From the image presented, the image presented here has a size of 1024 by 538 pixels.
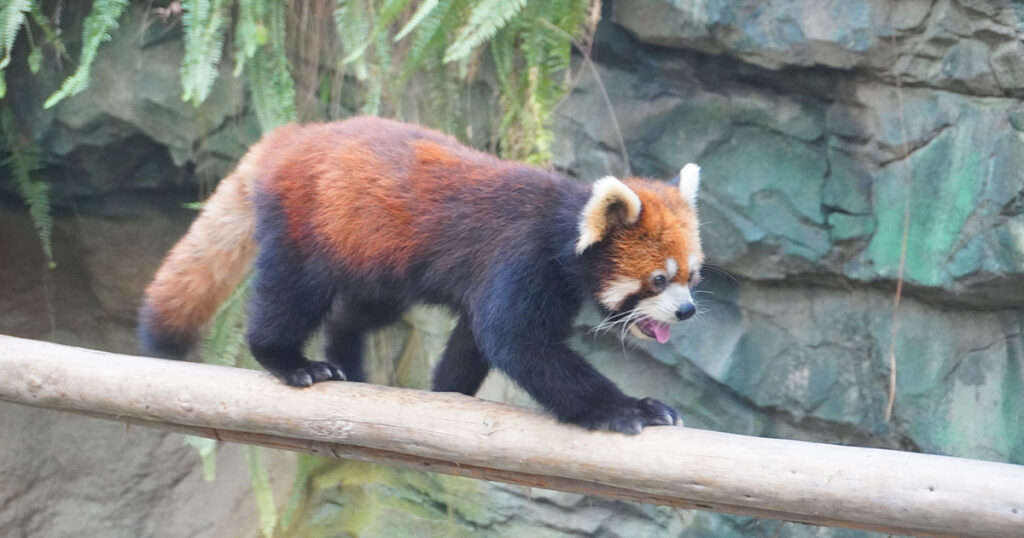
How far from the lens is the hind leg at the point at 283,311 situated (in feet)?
9.42

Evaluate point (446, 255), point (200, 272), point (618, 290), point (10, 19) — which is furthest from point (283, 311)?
point (10, 19)

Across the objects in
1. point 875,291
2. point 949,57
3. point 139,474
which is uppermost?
point 949,57

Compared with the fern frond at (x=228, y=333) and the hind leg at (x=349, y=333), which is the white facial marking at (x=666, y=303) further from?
the fern frond at (x=228, y=333)

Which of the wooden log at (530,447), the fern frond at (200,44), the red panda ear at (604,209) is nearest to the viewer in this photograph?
the wooden log at (530,447)

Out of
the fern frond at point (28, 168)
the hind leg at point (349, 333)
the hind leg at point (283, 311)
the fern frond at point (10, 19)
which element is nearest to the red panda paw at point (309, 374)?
the hind leg at point (283, 311)

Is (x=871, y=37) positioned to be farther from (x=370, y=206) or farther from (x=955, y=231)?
(x=370, y=206)

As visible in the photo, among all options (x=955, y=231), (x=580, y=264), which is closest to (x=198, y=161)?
(x=580, y=264)

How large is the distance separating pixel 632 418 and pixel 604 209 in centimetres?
59

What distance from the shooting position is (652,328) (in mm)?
2752

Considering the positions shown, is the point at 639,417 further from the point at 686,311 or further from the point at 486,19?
the point at 486,19

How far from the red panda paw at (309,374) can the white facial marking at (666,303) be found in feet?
3.18

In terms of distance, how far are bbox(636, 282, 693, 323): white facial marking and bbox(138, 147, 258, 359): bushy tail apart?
4.31 ft

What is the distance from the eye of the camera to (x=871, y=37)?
3422 millimetres

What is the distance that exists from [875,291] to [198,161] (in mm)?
3115
